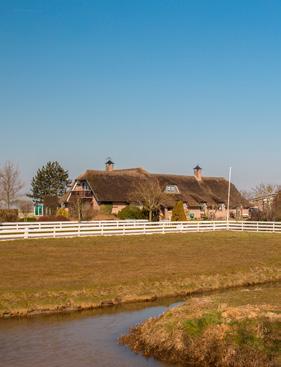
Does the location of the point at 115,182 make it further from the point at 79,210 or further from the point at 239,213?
the point at 239,213

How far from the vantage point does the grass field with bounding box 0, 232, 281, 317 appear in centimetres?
2250

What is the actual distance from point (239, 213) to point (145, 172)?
656 inches

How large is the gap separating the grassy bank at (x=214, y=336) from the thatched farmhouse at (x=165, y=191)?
58000 mm

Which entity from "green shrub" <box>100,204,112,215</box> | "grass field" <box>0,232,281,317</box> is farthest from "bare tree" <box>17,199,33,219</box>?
"grass field" <box>0,232,281,317</box>

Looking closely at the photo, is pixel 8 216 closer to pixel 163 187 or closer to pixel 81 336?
pixel 163 187

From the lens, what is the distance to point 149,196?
6919 centimetres

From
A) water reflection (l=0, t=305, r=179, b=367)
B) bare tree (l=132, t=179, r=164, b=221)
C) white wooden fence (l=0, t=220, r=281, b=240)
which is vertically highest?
bare tree (l=132, t=179, r=164, b=221)

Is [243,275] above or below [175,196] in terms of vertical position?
below

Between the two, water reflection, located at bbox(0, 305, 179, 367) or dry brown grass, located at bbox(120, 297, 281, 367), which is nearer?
dry brown grass, located at bbox(120, 297, 281, 367)

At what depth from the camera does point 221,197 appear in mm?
87562

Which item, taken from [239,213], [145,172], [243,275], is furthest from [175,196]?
[243,275]

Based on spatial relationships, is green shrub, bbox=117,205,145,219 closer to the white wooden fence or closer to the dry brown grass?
the white wooden fence

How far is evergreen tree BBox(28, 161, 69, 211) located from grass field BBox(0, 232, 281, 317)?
62669 millimetres

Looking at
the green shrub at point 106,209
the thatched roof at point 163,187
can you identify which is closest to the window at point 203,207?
the thatched roof at point 163,187
